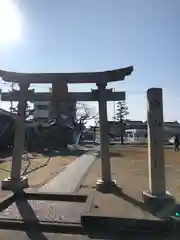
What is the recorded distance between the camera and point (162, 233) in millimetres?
5520

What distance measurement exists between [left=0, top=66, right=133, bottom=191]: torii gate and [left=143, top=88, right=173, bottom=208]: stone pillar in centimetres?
206

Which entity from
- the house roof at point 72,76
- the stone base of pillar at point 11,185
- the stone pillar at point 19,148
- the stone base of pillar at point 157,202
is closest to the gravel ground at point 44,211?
the stone base of pillar at point 11,185

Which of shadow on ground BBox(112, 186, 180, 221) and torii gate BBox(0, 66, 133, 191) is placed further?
torii gate BBox(0, 66, 133, 191)

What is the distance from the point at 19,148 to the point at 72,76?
106 inches

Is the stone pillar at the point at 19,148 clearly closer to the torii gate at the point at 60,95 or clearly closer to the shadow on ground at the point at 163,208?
the torii gate at the point at 60,95

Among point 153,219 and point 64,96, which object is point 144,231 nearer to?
Answer: point 153,219

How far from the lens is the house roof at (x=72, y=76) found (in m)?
8.73

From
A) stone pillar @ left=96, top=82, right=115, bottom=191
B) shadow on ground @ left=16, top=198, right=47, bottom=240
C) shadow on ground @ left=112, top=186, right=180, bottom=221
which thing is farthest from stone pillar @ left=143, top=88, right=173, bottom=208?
shadow on ground @ left=16, top=198, right=47, bottom=240

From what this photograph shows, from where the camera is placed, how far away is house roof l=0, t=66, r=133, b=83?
344 inches

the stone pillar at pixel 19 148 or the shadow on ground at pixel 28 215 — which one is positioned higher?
the stone pillar at pixel 19 148

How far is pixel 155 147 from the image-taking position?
6.86 m

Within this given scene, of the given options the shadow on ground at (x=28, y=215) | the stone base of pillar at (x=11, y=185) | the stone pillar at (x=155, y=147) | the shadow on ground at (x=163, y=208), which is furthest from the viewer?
the stone base of pillar at (x=11, y=185)

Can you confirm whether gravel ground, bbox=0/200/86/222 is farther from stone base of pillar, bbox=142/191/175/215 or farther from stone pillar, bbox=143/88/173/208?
stone pillar, bbox=143/88/173/208

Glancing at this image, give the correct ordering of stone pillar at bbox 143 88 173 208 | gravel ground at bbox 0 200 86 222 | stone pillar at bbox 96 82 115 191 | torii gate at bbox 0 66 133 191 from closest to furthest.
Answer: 1. gravel ground at bbox 0 200 86 222
2. stone pillar at bbox 143 88 173 208
3. torii gate at bbox 0 66 133 191
4. stone pillar at bbox 96 82 115 191
